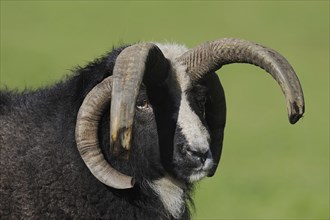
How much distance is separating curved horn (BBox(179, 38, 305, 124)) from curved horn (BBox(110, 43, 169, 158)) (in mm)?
394

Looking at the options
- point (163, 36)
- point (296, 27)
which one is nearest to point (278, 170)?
point (163, 36)

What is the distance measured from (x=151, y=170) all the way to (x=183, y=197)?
557 millimetres

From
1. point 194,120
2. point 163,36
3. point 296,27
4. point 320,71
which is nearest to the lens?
point 194,120

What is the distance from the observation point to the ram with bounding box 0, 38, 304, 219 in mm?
9914

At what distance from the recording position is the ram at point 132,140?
390 inches

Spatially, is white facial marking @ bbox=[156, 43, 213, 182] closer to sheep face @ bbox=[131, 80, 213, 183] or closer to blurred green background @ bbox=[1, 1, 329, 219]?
sheep face @ bbox=[131, 80, 213, 183]

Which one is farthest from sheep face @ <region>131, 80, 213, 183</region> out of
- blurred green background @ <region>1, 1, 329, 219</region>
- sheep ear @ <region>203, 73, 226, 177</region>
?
blurred green background @ <region>1, 1, 329, 219</region>

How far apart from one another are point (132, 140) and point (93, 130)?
1.52 ft

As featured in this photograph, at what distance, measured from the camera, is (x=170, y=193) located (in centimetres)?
1038

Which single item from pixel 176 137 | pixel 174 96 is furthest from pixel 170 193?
pixel 174 96

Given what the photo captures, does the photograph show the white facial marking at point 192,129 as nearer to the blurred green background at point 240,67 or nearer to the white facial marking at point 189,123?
the white facial marking at point 189,123

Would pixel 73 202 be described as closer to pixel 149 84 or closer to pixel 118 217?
pixel 118 217

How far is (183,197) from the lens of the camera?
10.6 metres

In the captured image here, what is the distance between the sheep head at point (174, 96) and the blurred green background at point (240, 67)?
1.29 metres
